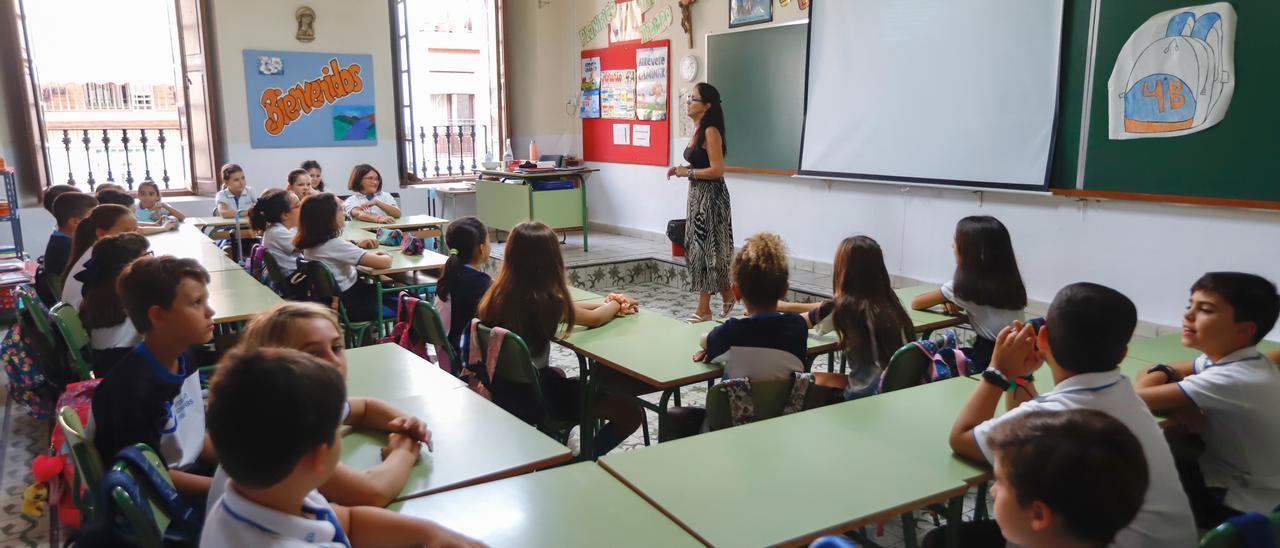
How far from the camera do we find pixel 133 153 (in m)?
7.40

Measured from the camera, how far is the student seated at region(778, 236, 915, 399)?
8.00 feet

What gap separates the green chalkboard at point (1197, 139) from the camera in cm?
378

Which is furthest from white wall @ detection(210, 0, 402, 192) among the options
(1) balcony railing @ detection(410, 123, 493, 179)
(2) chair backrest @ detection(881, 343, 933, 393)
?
(2) chair backrest @ detection(881, 343, 933, 393)

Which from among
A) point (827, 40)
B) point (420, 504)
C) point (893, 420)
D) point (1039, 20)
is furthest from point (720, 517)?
point (827, 40)

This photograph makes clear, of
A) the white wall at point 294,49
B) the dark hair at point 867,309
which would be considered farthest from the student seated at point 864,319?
the white wall at point 294,49

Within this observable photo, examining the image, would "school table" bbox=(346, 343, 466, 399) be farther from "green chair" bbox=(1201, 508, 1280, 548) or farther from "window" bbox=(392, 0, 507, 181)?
"window" bbox=(392, 0, 507, 181)

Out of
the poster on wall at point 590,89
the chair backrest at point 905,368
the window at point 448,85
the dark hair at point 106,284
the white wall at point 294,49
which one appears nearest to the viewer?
the chair backrest at point 905,368

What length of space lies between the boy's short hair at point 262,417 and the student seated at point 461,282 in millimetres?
1958

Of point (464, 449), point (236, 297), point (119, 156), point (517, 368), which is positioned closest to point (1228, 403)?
point (464, 449)

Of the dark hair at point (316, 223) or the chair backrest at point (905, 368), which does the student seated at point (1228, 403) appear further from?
the dark hair at point (316, 223)

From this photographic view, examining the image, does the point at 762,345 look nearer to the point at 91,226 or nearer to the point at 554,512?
the point at 554,512

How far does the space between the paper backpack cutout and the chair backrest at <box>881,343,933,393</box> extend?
2.80 meters

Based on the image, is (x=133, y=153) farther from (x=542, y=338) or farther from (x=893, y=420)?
(x=893, y=420)

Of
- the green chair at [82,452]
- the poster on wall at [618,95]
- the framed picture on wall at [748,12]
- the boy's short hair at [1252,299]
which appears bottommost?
the green chair at [82,452]
